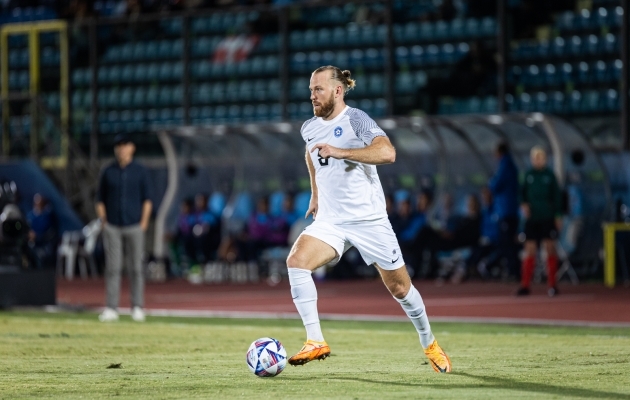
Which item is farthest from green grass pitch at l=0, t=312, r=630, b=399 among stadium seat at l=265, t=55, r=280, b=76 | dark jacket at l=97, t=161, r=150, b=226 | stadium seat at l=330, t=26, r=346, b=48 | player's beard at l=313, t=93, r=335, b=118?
stadium seat at l=265, t=55, r=280, b=76

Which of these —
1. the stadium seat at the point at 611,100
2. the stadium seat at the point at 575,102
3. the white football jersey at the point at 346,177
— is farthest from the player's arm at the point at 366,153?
the stadium seat at the point at 575,102

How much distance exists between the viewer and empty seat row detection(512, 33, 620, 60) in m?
23.3

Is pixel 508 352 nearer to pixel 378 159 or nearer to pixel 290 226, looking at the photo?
pixel 378 159

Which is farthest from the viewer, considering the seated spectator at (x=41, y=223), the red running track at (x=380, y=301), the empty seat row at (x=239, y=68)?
the empty seat row at (x=239, y=68)

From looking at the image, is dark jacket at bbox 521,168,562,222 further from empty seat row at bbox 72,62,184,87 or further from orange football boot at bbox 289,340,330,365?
empty seat row at bbox 72,62,184,87

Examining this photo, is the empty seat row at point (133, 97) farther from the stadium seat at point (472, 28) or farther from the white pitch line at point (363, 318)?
the white pitch line at point (363, 318)

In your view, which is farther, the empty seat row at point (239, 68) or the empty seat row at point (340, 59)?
the empty seat row at point (239, 68)

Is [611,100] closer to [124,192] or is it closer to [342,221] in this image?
[124,192]

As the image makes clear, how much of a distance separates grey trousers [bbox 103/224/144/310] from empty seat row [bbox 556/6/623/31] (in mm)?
11057

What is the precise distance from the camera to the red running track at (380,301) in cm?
1516

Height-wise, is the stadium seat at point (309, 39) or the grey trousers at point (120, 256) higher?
the stadium seat at point (309, 39)

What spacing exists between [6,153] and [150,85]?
3479 millimetres

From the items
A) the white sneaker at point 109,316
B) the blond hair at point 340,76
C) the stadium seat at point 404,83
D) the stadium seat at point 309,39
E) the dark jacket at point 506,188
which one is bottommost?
the white sneaker at point 109,316

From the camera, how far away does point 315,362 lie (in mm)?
9758
